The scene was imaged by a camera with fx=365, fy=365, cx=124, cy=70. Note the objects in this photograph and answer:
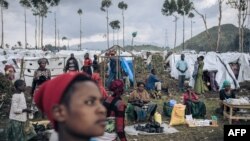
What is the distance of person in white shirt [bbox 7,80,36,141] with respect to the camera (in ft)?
20.5

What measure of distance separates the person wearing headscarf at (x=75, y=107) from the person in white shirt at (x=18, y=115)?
16.7ft

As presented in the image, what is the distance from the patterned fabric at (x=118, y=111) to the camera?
5.21m

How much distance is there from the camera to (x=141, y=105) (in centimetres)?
1024

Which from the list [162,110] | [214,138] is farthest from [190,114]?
[214,138]

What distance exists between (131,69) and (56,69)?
3.66 m

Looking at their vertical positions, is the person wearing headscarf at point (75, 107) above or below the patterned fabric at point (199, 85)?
above

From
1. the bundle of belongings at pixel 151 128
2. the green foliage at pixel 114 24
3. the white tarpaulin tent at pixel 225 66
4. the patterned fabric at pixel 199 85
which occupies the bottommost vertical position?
the bundle of belongings at pixel 151 128

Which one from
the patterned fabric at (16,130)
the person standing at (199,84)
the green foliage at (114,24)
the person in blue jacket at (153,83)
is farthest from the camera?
→ the green foliage at (114,24)

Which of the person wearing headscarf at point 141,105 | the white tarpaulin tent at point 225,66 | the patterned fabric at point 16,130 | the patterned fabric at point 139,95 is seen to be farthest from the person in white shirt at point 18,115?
the white tarpaulin tent at point 225,66

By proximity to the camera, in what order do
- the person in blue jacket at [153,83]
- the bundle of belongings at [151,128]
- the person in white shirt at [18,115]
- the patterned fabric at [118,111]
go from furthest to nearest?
the person in blue jacket at [153,83], the bundle of belongings at [151,128], the person in white shirt at [18,115], the patterned fabric at [118,111]

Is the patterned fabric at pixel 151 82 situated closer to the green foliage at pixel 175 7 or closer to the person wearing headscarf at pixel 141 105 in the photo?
the person wearing headscarf at pixel 141 105

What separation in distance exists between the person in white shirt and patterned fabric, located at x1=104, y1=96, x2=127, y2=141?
168 centimetres

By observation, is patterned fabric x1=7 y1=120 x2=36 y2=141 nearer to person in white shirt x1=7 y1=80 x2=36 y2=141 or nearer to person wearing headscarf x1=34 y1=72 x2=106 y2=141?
person in white shirt x1=7 y1=80 x2=36 y2=141

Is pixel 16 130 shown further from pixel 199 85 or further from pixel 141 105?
pixel 199 85
